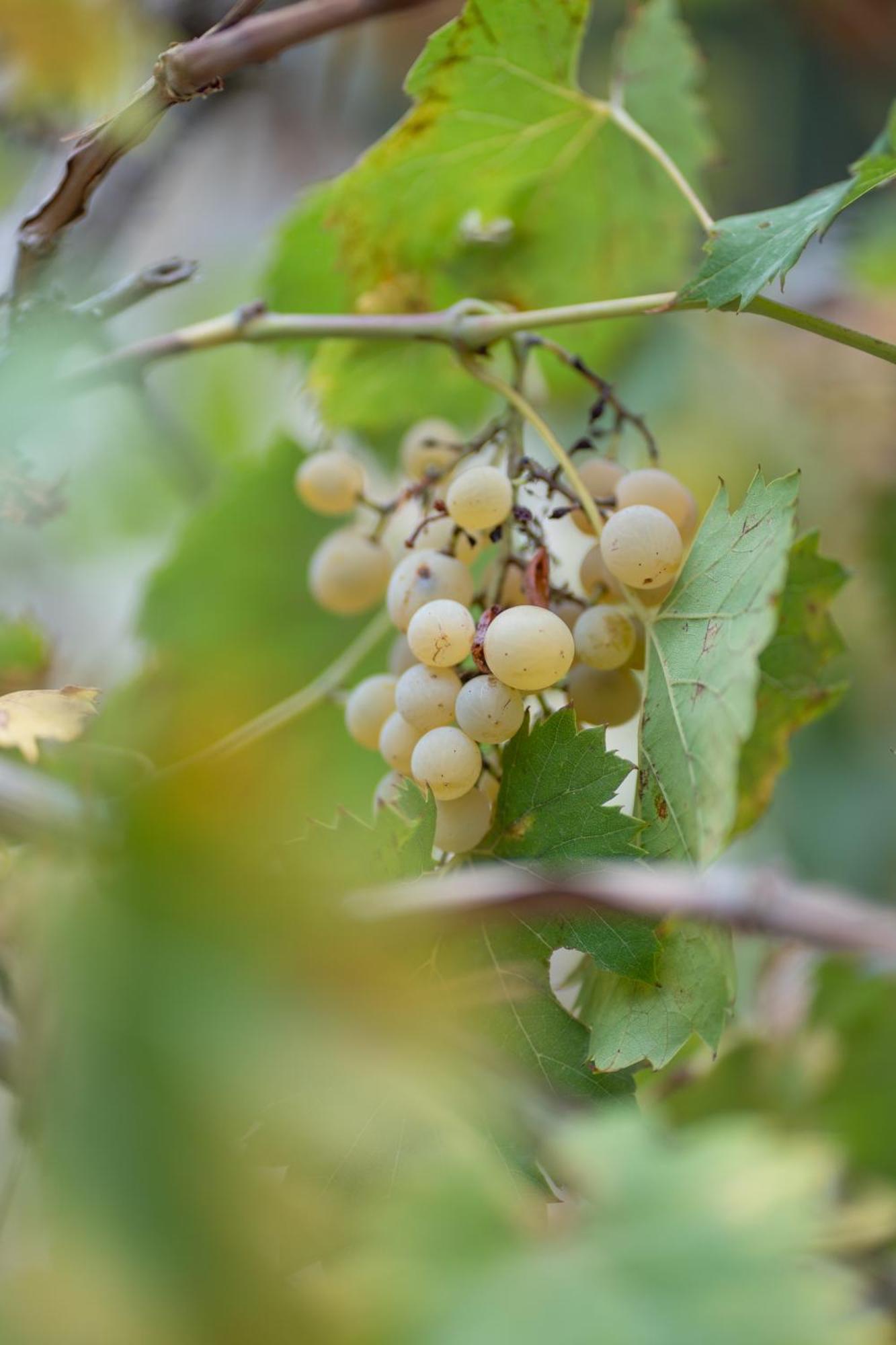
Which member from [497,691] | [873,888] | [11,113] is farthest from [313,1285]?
[873,888]

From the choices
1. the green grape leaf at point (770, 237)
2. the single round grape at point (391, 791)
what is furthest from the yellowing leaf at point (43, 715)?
the green grape leaf at point (770, 237)

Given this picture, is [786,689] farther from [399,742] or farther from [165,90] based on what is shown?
[165,90]

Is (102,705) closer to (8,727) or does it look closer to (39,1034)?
(8,727)

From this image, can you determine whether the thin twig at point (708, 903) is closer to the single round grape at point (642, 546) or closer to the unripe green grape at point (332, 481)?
the single round grape at point (642, 546)

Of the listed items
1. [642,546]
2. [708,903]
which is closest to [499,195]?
[642,546]

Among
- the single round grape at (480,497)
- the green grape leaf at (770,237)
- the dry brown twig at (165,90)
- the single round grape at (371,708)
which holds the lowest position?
the single round grape at (371,708)

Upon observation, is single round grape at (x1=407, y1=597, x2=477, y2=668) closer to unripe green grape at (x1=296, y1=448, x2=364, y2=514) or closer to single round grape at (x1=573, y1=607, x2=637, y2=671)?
single round grape at (x1=573, y1=607, x2=637, y2=671)
